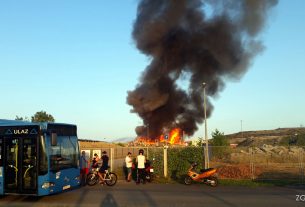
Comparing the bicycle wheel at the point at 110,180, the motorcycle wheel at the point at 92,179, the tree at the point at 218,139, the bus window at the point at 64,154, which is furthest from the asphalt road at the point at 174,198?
the tree at the point at 218,139

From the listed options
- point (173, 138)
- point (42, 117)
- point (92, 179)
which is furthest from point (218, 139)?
point (92, 179)

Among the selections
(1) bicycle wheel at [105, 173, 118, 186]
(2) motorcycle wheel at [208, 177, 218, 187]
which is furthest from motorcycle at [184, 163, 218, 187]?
(1) bicycle wheel at [105, 173, 118, 186]

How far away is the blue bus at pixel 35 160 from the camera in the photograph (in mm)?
12953

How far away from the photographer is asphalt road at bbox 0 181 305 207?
1292cm

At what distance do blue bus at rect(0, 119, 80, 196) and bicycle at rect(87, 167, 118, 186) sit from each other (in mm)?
4765

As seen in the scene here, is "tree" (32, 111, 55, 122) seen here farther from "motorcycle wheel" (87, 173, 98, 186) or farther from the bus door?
the bus door

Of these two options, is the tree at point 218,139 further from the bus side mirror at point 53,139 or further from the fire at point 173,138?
the bus side mirror at point 53,139

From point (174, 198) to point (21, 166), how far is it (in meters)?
5.56

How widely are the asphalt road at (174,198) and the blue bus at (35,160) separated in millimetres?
608

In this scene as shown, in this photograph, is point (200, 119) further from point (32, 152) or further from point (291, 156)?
point (32, 152)

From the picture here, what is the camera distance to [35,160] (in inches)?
514

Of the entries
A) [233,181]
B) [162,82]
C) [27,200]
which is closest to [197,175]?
[233,181]

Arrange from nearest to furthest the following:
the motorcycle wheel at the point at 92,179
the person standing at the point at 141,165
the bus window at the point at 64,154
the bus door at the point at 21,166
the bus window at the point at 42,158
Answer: the bus window at the point at 42,158 → the bus door at the point at 21,166 → the bus window at the point at 64,154 → the motorcycle wheel at the point at 92,179 → the person standing at the point at 141,165

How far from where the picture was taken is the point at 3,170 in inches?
539
